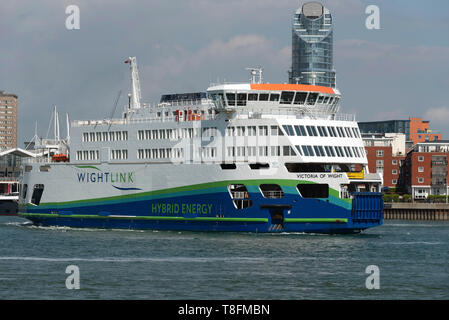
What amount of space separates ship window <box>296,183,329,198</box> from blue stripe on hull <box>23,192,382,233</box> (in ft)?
1.11

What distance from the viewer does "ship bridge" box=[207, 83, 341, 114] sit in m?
47.8

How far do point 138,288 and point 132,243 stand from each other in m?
14.4

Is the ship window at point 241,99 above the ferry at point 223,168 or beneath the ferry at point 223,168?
above

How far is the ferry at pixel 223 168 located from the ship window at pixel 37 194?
13 cm

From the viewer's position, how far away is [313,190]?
44562mm

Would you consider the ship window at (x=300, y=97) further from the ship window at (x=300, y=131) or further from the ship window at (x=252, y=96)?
the ship window at (x=300, y=131)

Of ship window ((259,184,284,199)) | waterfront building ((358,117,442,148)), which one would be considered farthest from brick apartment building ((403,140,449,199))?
ship window ((259,184,284,199))

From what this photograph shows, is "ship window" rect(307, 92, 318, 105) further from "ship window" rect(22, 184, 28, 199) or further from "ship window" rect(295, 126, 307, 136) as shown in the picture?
"ship window" rect(22, 184, 28, 199)

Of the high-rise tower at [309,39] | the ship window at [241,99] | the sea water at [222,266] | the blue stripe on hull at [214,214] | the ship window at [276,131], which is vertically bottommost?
the sea water at [222,266]

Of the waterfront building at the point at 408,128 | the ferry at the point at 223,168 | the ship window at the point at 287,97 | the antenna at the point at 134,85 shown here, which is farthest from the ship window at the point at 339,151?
the waterfront building at the point at 408,128

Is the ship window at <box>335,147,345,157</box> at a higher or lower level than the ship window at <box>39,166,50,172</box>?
higher

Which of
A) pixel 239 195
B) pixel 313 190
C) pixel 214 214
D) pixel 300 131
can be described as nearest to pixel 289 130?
pixel 300 131

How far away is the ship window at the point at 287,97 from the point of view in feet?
158
